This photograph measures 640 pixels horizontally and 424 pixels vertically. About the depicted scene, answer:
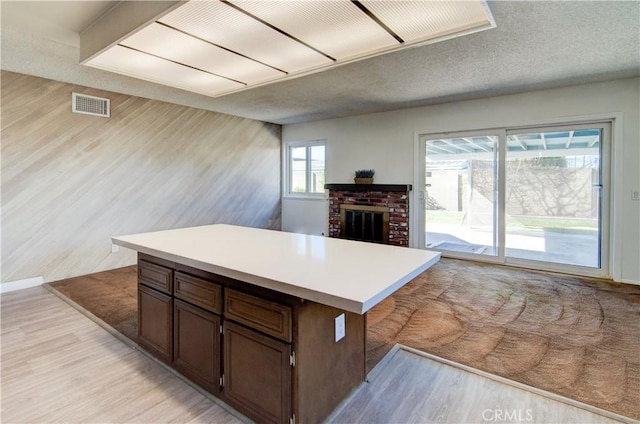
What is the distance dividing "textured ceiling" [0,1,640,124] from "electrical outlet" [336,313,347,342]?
7.59ft

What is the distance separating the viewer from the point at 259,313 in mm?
1617

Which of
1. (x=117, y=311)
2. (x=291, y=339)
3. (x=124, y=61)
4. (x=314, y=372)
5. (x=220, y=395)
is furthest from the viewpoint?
(x=117, y=311)

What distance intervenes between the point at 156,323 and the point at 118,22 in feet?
6.67

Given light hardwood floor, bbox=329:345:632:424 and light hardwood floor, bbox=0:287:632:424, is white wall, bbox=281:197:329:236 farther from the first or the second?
light hardwood floor, bbox=329:345:632:424

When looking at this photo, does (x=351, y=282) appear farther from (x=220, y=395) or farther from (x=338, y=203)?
(x=338, y=203)

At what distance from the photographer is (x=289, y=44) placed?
2213mm

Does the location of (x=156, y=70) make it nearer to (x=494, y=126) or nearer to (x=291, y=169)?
(x=494, y=126)

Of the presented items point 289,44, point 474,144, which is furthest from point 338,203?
point 289,44

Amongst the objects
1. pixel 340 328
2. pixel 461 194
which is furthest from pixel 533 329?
pixel 461 194

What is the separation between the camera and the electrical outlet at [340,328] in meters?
1.76

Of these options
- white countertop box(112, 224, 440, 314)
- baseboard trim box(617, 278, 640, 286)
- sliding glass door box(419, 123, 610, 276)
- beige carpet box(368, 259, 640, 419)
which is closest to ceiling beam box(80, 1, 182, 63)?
white countertop box(112, 224, 440, 314)

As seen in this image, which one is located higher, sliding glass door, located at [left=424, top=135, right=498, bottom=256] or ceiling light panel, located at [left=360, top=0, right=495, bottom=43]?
ceiling light panel, located at [left=360, top=0, right=495, bottom=43]

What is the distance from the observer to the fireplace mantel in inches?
214

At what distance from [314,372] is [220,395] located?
0.63 metres
